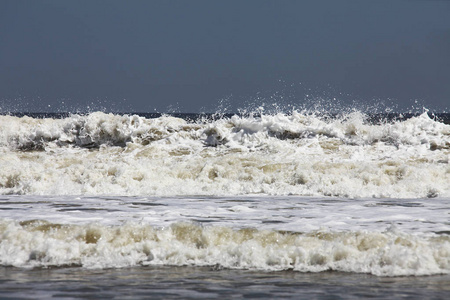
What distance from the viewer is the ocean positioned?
16.5 ft

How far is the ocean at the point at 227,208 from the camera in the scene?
5.04 meters

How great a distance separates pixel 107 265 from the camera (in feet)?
18.5

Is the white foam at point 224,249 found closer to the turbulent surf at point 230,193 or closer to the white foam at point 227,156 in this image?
the turbulent surf at point 230,193

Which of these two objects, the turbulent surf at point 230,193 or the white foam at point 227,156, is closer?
the turbulent surf at point 230,193

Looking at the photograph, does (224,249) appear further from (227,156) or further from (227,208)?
(227,156)

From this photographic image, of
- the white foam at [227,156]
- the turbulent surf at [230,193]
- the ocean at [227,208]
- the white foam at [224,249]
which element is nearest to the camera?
the ocean at [227,208]

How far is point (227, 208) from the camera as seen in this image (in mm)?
8602

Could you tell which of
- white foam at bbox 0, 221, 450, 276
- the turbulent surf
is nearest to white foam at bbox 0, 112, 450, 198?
the turbulent surf

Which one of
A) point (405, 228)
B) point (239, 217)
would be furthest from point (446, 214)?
point (239, 217)

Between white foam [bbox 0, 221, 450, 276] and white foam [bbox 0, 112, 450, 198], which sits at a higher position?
white foam [bbox 0, 112, 450, 198]

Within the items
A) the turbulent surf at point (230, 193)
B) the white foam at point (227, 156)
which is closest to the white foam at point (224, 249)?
the turbulent surf at point (230, 193)

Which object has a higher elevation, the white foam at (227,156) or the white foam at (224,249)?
the white foam at (227,156)

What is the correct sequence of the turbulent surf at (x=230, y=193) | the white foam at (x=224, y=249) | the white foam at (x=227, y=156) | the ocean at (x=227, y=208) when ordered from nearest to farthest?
1. the ocean at (x=227, y=208)
2. the white foam at (x=224, y=249)
3. the turbulent surf at (x=230, y=193)
4. the white foam at (x=227, y=156)

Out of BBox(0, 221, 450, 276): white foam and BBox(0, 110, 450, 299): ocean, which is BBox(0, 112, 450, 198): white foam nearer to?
BBox(0, 110, 450, 299): ocean
